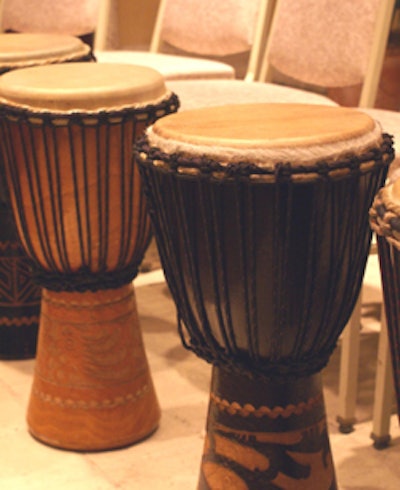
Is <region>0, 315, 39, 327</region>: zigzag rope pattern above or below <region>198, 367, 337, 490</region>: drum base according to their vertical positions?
below

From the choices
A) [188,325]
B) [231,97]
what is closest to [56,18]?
[231,97]

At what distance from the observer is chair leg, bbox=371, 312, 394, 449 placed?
2.13 metres

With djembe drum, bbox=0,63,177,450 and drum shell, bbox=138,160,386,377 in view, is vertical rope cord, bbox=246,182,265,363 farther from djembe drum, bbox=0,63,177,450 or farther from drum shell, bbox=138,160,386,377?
djembe drum, bbox=0,63,177,450

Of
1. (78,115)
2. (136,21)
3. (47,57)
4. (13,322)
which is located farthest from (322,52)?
(136,21)

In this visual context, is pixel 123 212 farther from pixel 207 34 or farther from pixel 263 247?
pixel 207 34

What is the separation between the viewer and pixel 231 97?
263 centimetres

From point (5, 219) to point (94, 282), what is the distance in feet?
1.83

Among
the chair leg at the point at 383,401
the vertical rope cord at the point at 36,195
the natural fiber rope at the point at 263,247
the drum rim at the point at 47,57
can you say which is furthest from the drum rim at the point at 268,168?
the drum rim at the point at 47,57

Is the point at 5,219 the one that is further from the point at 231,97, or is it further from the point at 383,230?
the point at 383,230

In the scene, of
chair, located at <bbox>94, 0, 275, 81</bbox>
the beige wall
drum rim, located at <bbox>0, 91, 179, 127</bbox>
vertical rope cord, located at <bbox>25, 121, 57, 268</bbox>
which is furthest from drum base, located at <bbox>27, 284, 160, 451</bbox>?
the beige wall

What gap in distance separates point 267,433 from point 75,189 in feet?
2.08

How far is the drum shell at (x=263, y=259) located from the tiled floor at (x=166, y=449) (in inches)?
16.1

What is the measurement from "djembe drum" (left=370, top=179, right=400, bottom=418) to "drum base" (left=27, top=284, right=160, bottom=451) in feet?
2.77

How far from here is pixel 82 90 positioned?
6.63ft
